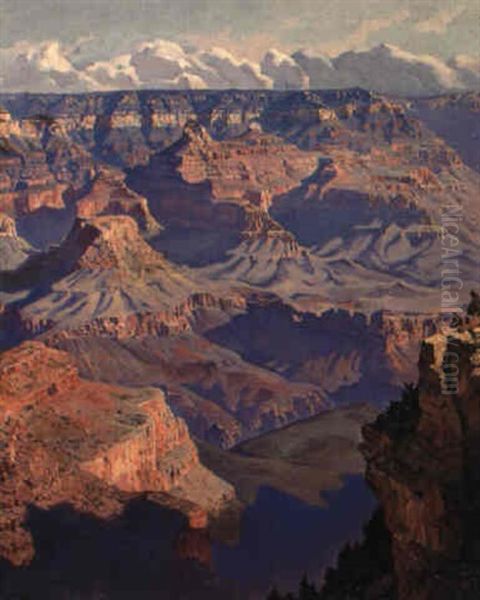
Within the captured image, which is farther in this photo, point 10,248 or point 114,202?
point 114,202

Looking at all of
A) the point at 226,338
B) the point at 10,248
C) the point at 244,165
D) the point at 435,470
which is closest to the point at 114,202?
the point at 10,248

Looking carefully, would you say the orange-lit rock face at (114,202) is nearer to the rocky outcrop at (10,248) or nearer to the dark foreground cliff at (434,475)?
the rocky outcrop at (10,248)

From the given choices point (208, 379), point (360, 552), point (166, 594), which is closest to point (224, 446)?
point (208, 379)

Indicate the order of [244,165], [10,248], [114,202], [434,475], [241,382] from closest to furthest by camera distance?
[434,475] → [241,382] → [10,248] → [114,202] → [244,165]

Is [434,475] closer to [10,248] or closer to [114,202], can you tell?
[10,248]

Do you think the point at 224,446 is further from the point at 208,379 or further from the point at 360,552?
the point at 360,552

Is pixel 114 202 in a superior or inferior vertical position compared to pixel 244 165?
inferior

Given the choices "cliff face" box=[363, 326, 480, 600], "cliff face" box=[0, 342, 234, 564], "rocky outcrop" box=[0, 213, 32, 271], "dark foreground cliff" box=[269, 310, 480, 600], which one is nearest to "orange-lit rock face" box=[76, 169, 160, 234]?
"rocky outcrop" box=[0, 213, 32, 271]
